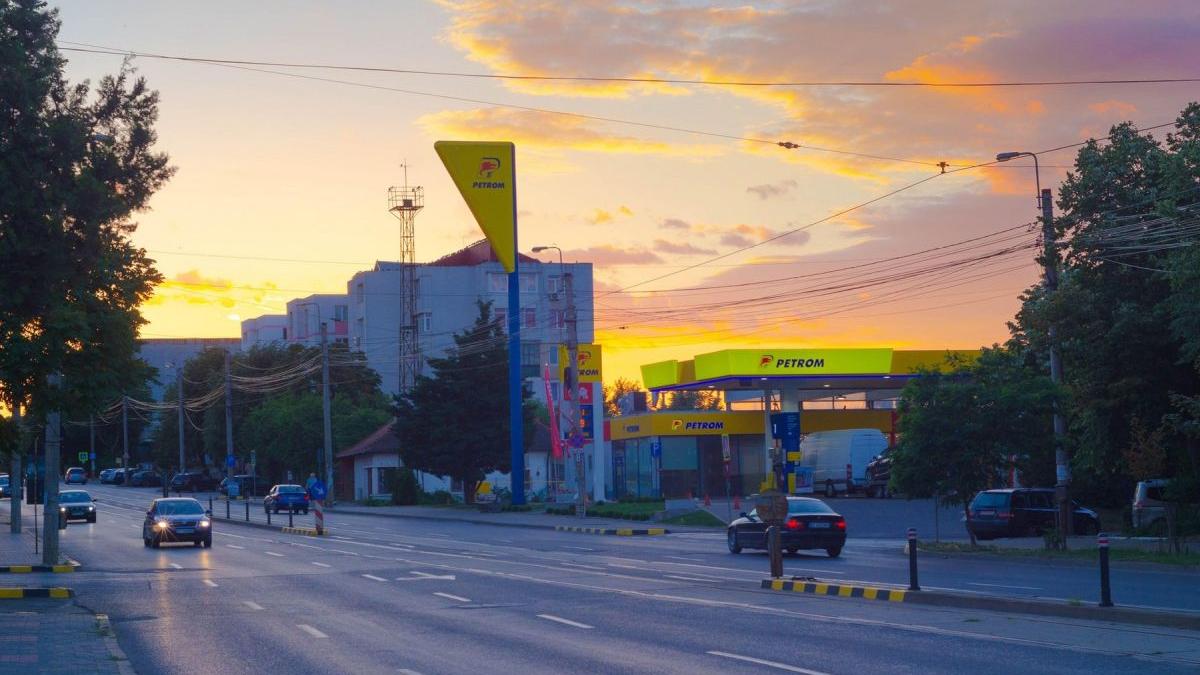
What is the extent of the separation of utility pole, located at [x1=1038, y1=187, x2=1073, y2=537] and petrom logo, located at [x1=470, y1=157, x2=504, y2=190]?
29.0 m

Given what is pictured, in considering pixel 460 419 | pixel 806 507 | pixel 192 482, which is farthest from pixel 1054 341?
pixel 192 482

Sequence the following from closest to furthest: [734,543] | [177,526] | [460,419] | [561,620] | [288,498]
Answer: [561,620] → [734,543] → [177,526] → [288,498] → [460,419]

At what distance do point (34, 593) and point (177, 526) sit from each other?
700 inches

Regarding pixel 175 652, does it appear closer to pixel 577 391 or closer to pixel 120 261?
pixel 120 261

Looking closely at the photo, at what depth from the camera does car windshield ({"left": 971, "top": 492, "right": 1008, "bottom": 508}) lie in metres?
37.1

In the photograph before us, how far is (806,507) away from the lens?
32719 mm

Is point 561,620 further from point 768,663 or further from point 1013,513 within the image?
point 1013,513

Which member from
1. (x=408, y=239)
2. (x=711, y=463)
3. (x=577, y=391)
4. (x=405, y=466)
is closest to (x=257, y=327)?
(x=408, y=239)

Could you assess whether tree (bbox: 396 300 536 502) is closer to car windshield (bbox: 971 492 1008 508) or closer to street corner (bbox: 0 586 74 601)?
car windshield (bbox: 971 492 1008 508)

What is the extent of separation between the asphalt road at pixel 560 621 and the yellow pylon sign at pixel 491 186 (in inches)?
1062

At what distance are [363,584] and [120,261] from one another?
847 centimetres

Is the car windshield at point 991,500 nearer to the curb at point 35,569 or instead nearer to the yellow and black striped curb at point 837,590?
the yellow and black striped curb at point 837,590

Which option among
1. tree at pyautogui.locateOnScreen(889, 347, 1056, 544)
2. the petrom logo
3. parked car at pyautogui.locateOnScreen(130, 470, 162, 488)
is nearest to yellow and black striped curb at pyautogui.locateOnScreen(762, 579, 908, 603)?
tree at pyautogui.locateOnScreen(889, 347, 1056, 544)

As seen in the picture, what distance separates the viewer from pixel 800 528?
32.0 metres
